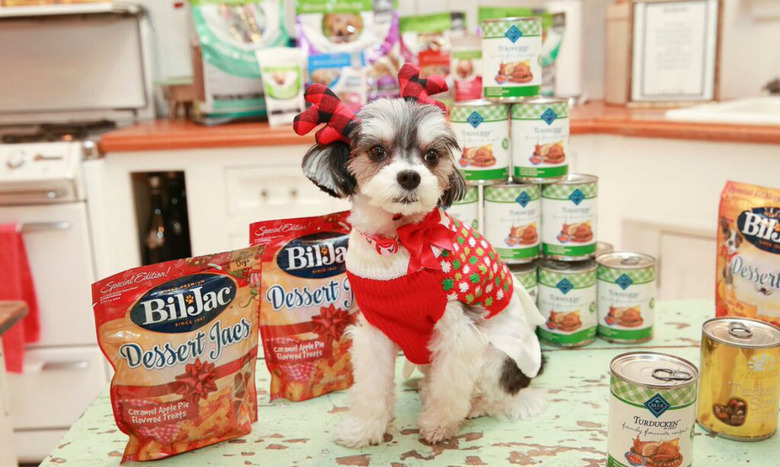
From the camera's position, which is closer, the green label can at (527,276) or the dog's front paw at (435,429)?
the dog's front paw at (435,429)

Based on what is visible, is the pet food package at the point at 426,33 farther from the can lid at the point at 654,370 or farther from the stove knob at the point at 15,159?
the can lid at the point at 654,370

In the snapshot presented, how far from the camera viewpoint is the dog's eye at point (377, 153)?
0.82 metres

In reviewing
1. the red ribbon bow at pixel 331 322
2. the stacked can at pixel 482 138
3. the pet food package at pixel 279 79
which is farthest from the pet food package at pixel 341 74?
the red ribbon bow at pixel 331 322

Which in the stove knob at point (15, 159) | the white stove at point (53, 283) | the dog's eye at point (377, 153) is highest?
the dog's eye at point (377, 153)

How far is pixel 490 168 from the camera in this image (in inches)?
43.6

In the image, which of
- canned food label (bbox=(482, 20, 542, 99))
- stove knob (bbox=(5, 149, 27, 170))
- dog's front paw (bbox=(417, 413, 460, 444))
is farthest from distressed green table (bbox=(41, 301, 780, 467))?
stove knob (bbox=(5, 149, 27, 170))

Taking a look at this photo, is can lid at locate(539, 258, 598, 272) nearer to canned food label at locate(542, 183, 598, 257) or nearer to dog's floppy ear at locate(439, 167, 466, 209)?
canned food label at locate(542, 183, 598, 257)

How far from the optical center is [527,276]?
3.64 feet

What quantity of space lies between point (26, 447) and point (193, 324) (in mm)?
1643

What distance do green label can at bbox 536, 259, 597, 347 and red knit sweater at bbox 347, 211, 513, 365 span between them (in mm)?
196

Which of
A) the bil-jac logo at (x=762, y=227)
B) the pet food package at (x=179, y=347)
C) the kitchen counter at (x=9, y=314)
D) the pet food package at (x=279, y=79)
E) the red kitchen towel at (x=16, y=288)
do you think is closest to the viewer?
the pet food package at (x=179, y=347)

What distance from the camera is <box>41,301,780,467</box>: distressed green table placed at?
78 centimetres

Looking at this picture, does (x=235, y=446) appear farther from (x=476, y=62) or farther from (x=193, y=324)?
(x=476, y=62)

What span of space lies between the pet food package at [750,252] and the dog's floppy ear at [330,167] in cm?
55
